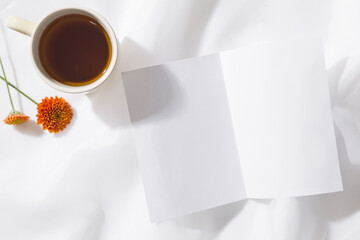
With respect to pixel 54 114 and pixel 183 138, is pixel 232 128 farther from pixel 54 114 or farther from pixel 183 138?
pixel 54 114

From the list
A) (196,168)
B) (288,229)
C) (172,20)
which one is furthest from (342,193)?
(172,20)

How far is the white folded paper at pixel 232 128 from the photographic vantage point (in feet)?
1.48

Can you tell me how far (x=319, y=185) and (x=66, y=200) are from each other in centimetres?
35

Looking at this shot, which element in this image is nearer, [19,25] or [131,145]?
[19,25]

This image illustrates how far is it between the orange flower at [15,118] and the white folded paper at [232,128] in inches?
6.3

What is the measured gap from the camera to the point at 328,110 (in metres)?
0.45

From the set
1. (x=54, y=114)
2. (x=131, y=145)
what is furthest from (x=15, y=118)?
(x=131, y=145)

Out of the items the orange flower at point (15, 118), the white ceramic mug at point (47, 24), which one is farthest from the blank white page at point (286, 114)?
the orange flower at point (15, 118)

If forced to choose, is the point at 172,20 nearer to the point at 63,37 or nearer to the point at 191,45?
the point at 191,45

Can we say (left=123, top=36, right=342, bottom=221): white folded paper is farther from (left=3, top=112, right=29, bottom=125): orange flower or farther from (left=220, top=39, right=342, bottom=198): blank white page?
(left=3, top=112, right=29, bottom=125): orange flower

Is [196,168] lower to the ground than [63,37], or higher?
lower

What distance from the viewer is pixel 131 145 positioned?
53 centimetres

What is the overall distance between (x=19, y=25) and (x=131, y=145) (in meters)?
0.22

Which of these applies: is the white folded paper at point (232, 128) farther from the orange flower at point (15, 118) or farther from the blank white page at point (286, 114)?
the orange flower at point (15, 118)
